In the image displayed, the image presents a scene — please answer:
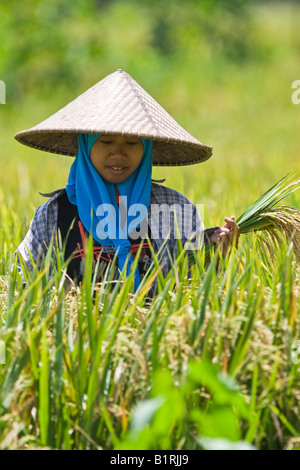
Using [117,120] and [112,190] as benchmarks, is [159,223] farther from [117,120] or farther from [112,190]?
[117,120]

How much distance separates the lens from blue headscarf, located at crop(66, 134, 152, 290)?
89.4 inches

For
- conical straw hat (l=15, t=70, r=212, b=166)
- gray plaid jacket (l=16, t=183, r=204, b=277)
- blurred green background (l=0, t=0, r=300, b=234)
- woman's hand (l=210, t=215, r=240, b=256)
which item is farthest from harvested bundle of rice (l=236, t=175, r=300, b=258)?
blurred green background (l=0, t=0, r=300, b=234)

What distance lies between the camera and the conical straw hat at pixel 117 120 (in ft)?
7.21

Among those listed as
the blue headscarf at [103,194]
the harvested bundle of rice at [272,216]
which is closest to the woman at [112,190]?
the blue headscarf at [103,194]

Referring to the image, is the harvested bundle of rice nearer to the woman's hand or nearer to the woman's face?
the woman's hand

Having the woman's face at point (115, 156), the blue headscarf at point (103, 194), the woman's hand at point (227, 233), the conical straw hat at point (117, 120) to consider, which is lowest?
the woman's hand at point (227, 233)

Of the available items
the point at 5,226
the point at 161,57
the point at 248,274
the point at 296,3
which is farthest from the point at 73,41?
the point at 296,3

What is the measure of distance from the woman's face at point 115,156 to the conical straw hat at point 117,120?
8 cm

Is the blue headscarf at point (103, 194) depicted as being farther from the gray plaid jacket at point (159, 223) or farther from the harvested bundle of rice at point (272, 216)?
the harvested bundle of rice at point (272, 216)

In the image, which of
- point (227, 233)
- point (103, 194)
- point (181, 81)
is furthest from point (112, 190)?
point (181, 81)

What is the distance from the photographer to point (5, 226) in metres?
2.63

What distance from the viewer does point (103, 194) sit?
228 centimetres

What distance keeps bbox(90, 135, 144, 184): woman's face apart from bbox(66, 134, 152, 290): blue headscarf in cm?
2
